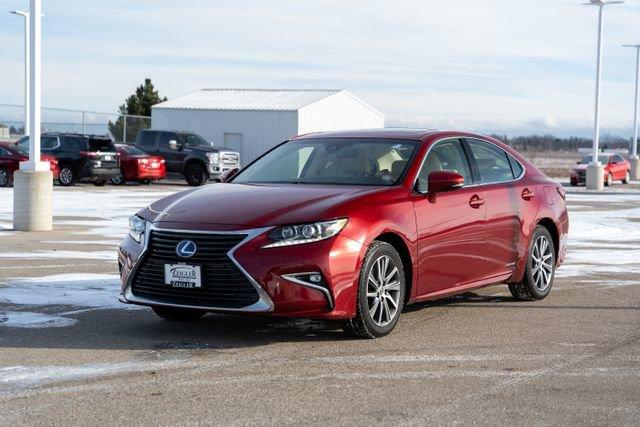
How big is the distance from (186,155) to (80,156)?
5265 mm

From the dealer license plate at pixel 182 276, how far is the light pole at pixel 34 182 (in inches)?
377

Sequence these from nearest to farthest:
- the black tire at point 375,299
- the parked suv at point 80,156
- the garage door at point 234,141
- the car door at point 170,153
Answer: the black tire at point 375,299 → the parked suv at point 80,156 → the car door at point 170,153 → the garage door at point 234,141

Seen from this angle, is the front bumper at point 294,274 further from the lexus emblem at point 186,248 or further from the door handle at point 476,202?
the door handle at point 476,202

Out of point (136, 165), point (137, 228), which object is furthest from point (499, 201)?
point (136, 165)

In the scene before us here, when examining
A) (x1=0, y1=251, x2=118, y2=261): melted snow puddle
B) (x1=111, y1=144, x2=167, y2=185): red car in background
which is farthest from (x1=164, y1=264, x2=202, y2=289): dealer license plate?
(x1=111, y1=144, x2=167, y2=185): red car in background

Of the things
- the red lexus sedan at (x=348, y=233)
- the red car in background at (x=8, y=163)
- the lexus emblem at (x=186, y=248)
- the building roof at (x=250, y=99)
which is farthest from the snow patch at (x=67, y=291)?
the building roof at (x=250, y=99)

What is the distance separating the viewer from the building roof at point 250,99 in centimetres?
5131

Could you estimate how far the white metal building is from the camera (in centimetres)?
5038

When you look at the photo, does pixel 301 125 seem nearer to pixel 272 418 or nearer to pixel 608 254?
pixel 608 254

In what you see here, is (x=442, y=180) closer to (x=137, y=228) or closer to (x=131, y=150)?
(x=137, y=228)

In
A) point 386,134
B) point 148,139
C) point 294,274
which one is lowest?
point 294,274

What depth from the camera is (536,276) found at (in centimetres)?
995

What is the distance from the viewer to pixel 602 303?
9820mm

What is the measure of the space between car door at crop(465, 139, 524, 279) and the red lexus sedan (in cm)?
2
